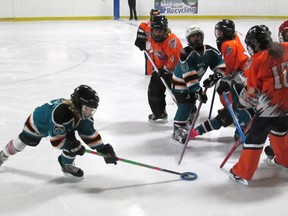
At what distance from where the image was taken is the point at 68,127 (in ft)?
8.06

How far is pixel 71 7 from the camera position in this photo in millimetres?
12250

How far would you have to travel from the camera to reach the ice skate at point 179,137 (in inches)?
131

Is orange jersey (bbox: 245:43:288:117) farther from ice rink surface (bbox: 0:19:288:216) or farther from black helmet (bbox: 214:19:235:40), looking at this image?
black helmet (bbox: 214:19:235:40)

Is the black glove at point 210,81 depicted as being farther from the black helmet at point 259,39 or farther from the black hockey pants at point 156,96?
the black hockey pants at point 156,96

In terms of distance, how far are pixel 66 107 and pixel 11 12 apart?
33.4 ft

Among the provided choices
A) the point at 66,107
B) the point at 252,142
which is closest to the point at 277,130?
the point at 252,142

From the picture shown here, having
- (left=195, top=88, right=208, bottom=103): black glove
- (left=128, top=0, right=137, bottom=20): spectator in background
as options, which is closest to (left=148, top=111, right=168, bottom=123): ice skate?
(left=195, top=88, right=208, bottom=103): black glove

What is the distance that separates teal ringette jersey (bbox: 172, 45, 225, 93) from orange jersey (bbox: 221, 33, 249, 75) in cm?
11

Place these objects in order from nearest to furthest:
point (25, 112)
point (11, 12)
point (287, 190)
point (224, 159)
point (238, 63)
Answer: point (287, 190) < point (224, 159) < point (238, 63) < point (25, 112) < point (11, 12)

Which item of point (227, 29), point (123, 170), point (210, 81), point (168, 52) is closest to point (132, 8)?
point (168, 52)

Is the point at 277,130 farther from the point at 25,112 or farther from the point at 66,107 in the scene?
the point at 25,112

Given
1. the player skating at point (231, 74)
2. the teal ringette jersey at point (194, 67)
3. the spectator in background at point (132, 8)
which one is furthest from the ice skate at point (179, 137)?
the spectator in background at point (132, 8)

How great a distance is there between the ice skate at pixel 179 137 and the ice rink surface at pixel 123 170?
0.07m

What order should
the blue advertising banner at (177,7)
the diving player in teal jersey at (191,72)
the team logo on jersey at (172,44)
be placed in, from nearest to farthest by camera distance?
the diving player in teal jersey at (191,72), the team logo on jersey at (172,44), the blue advertising banner at (177,7)
